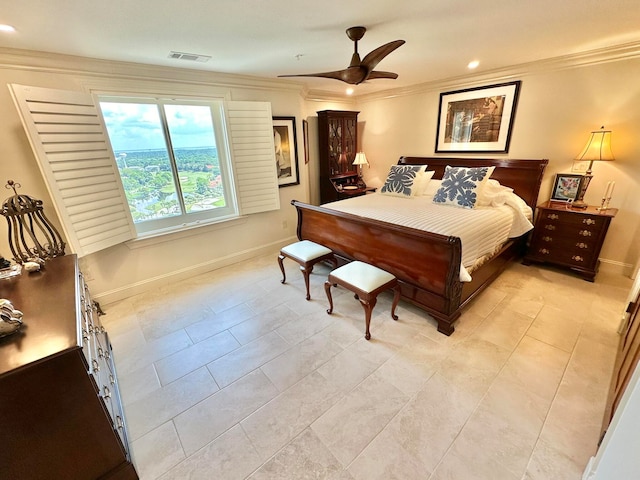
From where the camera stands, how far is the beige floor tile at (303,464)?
4.28ft

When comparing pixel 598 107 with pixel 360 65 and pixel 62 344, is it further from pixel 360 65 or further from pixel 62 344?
pixel 62 344

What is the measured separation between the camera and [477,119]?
11.8 feet

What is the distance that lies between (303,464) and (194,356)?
1172 millimetres

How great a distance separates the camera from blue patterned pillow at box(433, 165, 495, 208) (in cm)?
300

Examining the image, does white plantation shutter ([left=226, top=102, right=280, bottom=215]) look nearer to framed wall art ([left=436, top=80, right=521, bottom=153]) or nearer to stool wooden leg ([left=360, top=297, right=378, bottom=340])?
stool wooden leg ([left=360, top=297, right=378, bottom=340])

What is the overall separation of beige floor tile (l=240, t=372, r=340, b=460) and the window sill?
2275 mm

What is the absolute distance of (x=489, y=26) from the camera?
204 centimetres

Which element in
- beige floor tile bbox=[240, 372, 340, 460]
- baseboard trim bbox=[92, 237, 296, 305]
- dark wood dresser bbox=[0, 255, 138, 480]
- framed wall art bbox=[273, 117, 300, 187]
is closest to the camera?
dark wood dresser bbox=[0, 255, 138, 480]

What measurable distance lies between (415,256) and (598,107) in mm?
2613

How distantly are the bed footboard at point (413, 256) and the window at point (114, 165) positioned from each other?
1.24 meters

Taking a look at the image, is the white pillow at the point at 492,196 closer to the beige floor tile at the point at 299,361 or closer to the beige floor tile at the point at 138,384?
the beige floor tile at the point at 299,361

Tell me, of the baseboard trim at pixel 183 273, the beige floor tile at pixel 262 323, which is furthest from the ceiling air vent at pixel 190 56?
the beige floor tile at pixel 262 323

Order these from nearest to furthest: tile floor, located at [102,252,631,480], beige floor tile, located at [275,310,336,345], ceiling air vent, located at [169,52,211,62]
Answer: tile floor, located at [102,252,631,480], beige floor tile, located at [275,310,336,345], ceiling air vent, located at [169,52,211,62]

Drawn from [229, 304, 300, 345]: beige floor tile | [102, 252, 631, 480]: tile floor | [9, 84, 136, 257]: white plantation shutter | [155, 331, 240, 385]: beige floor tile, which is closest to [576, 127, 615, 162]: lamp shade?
[102, 252, 631, 480]: tile floor
